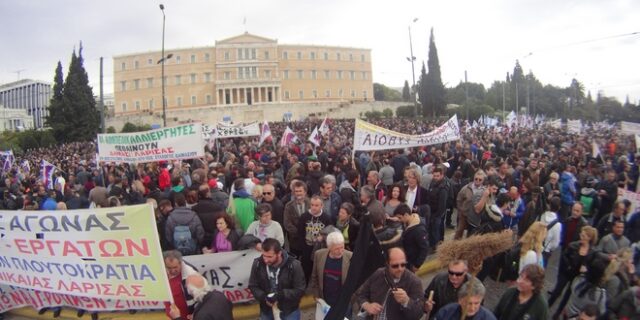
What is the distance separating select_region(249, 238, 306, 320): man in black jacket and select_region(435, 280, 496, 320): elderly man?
4.46ft

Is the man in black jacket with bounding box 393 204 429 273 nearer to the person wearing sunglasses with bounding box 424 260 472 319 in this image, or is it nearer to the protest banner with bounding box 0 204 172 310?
the person wearing sunglasses with bounding box 424 260 472 319

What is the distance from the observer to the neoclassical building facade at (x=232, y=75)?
92.7m

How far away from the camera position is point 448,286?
13.0ft

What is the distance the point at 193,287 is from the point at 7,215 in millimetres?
1874

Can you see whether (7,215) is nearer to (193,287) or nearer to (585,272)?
(193,287)

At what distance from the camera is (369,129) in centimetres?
1023

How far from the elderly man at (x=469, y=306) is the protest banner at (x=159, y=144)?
7.60 meters

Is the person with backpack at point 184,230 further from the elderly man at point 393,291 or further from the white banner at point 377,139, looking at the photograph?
the white banner at point 377,139

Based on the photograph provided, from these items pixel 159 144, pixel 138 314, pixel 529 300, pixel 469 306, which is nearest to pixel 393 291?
pixel 469 306

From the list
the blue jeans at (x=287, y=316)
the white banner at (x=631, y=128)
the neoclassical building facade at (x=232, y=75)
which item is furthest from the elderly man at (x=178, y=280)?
the neoclassical building facade at (x=232, y=75)

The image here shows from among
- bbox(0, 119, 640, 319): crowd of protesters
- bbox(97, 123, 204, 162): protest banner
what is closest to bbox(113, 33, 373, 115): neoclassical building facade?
bbox(97, 123, 204, 162): protest banner

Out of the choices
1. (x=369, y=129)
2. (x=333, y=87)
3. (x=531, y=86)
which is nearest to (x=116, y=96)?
(x=333, y=87)

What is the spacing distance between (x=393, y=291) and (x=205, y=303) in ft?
4.85

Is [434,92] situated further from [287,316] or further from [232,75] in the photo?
[287,316]
